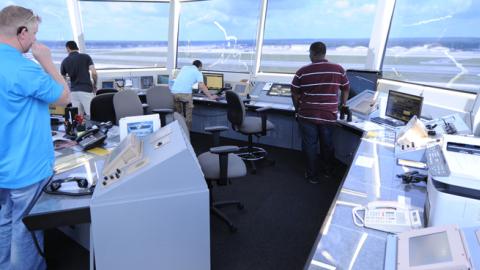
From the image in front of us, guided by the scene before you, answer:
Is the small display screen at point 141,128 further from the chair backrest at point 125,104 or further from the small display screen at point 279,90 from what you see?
the small display screen at point 279,90

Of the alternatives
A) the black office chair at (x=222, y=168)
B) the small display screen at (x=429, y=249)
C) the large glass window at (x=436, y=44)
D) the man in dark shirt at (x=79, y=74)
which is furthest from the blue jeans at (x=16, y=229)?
the large glass window at (x=436, y=44)

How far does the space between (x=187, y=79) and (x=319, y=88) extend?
2.29 m

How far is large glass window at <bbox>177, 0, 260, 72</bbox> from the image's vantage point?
542cm

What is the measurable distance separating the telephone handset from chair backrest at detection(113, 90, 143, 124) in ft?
3.87

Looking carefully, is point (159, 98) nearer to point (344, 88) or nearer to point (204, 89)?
point (204, 89)

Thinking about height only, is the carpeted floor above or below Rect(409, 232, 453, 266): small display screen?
below

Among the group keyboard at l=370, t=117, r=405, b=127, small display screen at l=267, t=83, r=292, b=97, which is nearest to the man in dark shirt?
small display screen at l=267, t=83, r=292, b=97

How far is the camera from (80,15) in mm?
5398

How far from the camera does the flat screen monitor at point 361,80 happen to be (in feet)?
11.8

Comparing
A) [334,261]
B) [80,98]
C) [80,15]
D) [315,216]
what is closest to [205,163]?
[315,216]

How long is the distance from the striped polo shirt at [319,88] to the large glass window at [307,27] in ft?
5.21

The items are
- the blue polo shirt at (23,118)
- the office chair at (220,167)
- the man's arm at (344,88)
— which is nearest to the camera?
the blue polo shirt at (23,118)

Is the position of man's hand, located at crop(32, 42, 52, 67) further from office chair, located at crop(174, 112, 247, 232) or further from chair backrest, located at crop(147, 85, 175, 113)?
chair backrest, located at crop(147, 85, 175, 113)

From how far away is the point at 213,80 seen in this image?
5.27 metres
